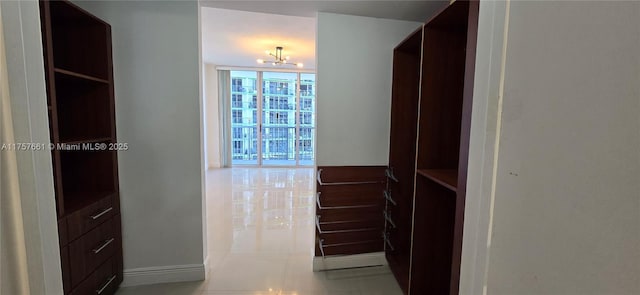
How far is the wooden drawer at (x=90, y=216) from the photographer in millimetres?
1435

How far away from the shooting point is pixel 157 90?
1.88 m

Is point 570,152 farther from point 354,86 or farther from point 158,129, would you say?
point 158,129

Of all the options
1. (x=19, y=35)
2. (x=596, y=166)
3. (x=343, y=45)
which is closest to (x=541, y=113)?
(x=596, y=166)

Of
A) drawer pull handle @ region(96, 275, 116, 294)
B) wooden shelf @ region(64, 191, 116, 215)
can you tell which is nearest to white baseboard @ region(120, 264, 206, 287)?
drawer pull handle @ region(96, 275, 116, 294)

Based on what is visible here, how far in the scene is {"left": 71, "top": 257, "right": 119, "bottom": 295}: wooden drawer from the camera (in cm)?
154

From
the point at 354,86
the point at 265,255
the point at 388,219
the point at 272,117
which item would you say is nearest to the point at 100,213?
the point at 265,255

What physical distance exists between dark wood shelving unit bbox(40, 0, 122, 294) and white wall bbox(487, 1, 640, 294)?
2004mm

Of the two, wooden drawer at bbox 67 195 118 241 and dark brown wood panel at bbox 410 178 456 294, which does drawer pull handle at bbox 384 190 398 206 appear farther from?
wooden drawer at bbox 67 195 118 241

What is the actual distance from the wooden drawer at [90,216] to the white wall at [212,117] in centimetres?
449

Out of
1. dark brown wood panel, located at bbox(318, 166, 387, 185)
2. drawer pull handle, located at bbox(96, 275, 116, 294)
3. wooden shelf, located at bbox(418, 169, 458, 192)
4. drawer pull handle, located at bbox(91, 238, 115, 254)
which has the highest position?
wooden shelf, located at bbox(418, 169, 458, 192)

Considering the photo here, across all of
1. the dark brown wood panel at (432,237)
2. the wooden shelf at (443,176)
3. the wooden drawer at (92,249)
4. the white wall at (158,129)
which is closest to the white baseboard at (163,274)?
the white wall at (158,129)

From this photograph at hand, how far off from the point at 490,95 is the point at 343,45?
178cm

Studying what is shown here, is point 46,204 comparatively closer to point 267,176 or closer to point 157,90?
point 157,90

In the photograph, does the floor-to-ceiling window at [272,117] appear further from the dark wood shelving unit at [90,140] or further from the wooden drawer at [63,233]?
the wooden drawer at [63,233]
